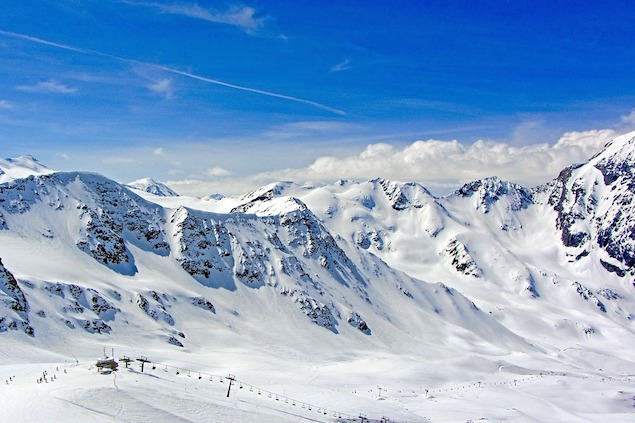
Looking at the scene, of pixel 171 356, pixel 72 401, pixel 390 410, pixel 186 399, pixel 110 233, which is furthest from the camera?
pixel 110 233

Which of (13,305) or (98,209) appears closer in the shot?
(13,305)

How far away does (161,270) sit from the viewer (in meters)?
168

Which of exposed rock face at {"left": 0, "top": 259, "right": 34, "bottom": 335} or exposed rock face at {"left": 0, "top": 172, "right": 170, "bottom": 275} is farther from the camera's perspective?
exposed rock face at {"left": 0, "top": 172, "right": 170, "bottom": 275}

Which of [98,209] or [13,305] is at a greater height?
[98,209]

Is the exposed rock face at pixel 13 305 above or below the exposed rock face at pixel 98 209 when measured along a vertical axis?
below

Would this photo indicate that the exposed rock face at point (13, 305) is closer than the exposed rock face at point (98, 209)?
Yes

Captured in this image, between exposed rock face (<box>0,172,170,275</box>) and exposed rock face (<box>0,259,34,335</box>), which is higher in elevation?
exposed rock face (<box>0,172,170,275</box>)

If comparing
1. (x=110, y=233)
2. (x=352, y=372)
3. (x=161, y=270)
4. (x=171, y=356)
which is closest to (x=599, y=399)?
(x=352, y=372)

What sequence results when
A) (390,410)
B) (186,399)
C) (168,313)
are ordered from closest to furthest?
(186,399) < (390,410) < (168,313)

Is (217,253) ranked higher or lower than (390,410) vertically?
higher

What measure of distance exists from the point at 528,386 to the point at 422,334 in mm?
75822

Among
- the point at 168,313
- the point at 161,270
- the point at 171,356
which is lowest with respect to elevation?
the point at 171,356

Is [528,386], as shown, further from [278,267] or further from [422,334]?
[278,267]

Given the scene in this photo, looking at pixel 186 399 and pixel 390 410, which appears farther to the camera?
pixel 390 410
